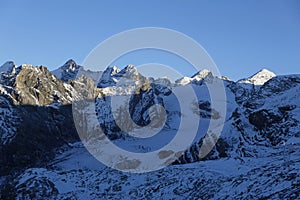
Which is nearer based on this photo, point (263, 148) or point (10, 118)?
point (263, 148)

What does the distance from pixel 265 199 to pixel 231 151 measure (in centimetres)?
5983

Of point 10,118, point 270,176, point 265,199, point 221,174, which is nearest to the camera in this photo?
point 265,199

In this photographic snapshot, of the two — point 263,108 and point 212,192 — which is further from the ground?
point 263,108

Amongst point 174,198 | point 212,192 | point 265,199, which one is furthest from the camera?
point 174,198

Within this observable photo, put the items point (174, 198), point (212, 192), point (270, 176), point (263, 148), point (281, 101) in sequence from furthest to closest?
point (281, 101) → point (263, 148) → point (174, 198) → point (212, 192) → point (270, 176)

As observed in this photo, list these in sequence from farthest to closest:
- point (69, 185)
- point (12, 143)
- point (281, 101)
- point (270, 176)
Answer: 1. point (12, 143)
2. point (281, 101)
3. point (69, 185)
4. point (270, 176)

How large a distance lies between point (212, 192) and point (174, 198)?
4.13 m

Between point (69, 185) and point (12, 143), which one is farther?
point (12, 143)

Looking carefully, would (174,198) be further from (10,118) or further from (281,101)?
(10,118)

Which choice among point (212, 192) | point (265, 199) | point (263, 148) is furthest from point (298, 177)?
point (263, 148)

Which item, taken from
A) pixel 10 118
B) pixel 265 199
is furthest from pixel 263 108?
pixel 10 118

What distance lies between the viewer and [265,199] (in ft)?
97.2

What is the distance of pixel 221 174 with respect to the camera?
44344mm

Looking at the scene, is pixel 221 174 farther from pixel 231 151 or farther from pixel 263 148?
pixel 231 151
